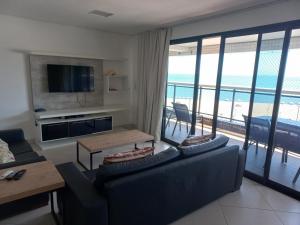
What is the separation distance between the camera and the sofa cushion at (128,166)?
1.66 meters

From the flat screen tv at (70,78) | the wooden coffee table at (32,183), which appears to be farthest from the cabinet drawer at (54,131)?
the wooden coffee table at (32,183)

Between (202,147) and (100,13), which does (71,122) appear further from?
(202,147)

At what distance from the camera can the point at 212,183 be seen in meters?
2.35

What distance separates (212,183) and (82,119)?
3.09m

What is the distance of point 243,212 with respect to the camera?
2.35 metres

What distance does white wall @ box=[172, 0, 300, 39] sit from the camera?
259cm

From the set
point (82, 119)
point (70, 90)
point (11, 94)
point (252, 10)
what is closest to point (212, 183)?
point (252, 10)

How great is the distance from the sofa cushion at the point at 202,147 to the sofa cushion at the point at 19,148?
2119 millimetres

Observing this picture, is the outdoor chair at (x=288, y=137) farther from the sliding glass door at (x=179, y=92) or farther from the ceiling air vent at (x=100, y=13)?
the ceiling air vent at (x=100, y=13)

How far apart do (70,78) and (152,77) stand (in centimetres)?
179

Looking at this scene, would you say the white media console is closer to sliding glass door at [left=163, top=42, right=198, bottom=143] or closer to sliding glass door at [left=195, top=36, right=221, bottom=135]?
sliding glass door at [left=163, top=42, right=198, bottom=143]

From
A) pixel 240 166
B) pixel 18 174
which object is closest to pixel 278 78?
pixel 240 166

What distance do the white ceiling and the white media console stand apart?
1.81 m

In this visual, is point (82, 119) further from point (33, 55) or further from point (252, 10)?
point (252, 10)
